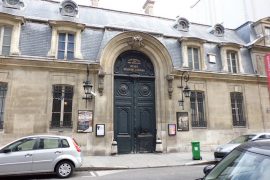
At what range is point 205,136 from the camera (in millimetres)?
16047

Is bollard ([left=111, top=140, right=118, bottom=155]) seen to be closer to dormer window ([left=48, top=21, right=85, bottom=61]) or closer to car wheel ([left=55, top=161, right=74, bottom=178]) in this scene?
car wheel ([left=55, top=161, right=74, bottom=178])

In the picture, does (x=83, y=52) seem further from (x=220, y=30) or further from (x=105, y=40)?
(x=220, y=30)

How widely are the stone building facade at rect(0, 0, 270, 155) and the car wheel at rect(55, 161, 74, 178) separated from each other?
15.1ft

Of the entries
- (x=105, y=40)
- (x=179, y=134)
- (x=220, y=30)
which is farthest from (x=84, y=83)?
(x=220, y=30)

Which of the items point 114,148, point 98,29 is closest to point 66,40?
point 98,29

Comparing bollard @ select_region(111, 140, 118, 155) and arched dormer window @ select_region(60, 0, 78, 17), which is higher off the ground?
arched dormer window @ select_region(60, 0, 78, 17)

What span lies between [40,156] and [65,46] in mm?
7600

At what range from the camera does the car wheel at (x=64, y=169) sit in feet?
29.0

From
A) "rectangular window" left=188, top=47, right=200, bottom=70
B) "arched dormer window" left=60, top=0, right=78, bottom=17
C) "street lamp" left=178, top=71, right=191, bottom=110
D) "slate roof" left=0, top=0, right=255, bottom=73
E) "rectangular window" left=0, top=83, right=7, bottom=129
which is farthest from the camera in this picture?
"rectangular window" left=188, top=47, right=200, bottom=70

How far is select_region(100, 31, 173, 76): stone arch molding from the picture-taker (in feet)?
49.2

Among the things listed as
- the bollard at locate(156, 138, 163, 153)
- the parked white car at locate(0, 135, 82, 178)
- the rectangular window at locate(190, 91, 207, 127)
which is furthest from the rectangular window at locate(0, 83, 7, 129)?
the rectangular window at locate(190, 91, 207, 127)

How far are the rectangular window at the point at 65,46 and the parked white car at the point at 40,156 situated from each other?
6.44 metres

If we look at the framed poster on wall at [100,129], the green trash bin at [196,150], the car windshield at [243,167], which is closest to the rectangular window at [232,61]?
the green trash bin at [196,150]

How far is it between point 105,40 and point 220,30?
9.47 m
